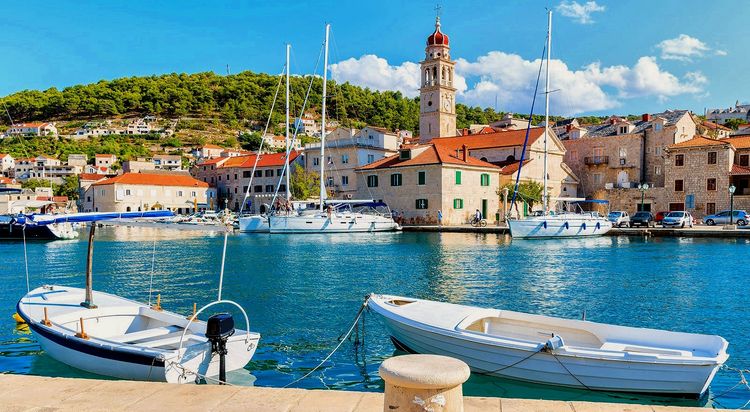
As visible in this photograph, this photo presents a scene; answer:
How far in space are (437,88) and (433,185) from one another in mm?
23763

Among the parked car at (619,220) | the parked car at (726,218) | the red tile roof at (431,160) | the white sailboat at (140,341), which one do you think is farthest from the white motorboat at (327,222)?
the white sailboat at (140,341)

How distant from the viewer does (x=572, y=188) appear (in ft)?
211

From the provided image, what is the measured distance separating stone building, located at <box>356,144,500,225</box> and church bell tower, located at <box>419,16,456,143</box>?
1670 cm

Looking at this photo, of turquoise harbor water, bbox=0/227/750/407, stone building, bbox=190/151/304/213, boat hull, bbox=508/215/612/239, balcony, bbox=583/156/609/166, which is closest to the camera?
turquoise harbor water, bbox=0/227/750/407

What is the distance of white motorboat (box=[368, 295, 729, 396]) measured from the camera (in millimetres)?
8523

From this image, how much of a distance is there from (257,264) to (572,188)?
4677 cm

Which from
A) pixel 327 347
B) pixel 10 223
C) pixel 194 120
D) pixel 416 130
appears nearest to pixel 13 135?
pixel 194 120

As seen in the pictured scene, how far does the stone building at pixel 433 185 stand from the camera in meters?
53.2

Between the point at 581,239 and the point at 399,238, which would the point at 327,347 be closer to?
the point at 399,238

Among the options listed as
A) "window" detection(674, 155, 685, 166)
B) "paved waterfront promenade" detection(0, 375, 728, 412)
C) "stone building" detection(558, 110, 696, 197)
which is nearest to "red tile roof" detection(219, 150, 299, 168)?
"stone building" detection(558, 110, 696, 197)

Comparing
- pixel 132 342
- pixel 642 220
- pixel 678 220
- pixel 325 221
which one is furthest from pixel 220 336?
pixel 642 220

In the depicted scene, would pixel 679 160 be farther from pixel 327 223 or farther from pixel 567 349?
pixel 567 349

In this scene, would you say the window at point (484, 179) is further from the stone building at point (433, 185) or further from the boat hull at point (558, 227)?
the boat hull at point (558, 227)

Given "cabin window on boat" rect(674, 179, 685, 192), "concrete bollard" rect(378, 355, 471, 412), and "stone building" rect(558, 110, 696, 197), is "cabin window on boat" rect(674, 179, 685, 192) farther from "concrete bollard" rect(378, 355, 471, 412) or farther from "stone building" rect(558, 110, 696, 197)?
"concrete bollard" rect(378, 355, 471, 412)
